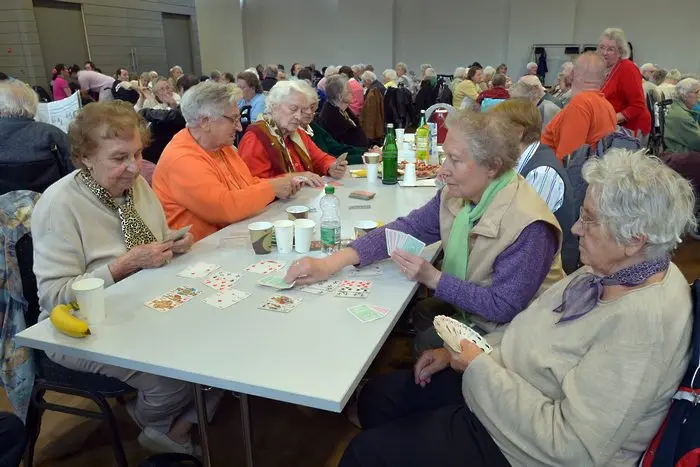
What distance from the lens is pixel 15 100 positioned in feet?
11.5

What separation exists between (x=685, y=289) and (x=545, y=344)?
34cm

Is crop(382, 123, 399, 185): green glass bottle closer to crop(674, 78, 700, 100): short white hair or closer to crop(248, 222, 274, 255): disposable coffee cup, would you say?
crop(248, 222, 274, 255): disposable coffee cup

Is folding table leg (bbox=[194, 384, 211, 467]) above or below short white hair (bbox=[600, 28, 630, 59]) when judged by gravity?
below

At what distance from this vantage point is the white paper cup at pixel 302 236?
1.98 m

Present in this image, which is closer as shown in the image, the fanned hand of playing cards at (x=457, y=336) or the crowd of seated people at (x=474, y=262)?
the crowd of seated people at (x=474, y=262)

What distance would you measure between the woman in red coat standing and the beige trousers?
413 cm

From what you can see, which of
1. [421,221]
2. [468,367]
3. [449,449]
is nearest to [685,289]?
[468,367]

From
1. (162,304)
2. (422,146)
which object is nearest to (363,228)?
(162,304)

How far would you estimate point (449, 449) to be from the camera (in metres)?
1.35

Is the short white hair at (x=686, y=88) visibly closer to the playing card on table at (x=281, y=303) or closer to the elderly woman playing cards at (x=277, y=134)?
the elderly woman playing cards at (x=277, y=134)

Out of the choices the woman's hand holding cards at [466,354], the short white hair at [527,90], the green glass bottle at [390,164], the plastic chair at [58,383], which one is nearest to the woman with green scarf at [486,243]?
the woman's hand holding cards at [466,354]

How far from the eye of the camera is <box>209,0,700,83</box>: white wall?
1253cm

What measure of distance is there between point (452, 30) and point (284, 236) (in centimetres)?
1360

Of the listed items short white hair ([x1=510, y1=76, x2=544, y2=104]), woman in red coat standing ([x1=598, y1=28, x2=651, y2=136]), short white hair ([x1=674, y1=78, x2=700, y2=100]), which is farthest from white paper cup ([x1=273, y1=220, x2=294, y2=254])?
short white hair ([x1=674, y1=78, x2=700, y2=100])
